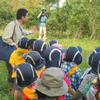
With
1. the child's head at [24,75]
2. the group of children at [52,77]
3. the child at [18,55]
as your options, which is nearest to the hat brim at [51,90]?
the group of children at [52,77]

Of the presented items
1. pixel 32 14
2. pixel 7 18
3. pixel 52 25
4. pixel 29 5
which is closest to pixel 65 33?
pixel 52 25

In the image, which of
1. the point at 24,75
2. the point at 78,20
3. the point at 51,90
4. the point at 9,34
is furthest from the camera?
the point at 78,20

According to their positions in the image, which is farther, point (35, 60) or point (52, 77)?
point (35, 60)

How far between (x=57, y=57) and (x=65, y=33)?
976cm

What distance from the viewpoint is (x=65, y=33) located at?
12.3m

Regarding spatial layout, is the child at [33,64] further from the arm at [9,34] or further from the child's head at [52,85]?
the arm at [9,34]

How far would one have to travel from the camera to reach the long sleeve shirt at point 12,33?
3.69 metres

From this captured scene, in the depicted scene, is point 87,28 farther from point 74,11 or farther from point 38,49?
point 38,49

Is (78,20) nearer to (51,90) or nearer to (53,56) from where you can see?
(53,56)

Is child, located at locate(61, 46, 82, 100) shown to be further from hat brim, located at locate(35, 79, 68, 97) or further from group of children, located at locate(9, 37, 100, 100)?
hat brim, located at locate(35, 79, 68, 97)

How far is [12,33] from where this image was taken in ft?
12.2

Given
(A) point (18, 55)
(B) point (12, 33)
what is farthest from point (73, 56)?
(B) point (12, 33)

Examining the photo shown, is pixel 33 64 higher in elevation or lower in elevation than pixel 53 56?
lower

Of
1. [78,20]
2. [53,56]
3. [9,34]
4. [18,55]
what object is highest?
[78,20]
